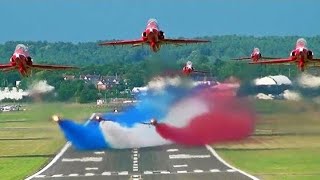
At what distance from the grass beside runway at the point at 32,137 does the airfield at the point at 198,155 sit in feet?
0.48

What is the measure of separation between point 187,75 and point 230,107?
758 centimetres

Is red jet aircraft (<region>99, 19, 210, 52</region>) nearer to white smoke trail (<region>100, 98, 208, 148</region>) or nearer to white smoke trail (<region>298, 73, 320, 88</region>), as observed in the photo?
white smoke trail (<region>298, 73, 320, 88</region>)

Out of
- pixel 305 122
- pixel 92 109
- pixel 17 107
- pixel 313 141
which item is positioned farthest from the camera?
pixel 17 107

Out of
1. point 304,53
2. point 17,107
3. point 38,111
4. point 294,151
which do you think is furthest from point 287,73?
point 17,107

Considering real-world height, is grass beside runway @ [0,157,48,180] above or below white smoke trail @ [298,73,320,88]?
below

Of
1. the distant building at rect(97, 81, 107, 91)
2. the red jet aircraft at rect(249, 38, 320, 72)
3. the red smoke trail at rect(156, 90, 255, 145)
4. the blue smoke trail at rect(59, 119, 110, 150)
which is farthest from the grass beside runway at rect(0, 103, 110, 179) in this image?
the red jet aircraft at rect(249, 38, 320, 72)

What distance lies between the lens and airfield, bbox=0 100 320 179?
111 meters

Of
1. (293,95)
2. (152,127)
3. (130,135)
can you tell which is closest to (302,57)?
(293,95)

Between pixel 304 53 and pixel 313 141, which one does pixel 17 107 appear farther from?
pixel 304 53

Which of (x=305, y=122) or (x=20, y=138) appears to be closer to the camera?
(x=305, y=122)

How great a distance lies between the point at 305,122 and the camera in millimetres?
107875

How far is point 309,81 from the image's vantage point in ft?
354

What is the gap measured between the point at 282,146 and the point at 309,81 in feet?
84.0

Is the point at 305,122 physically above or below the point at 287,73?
below
